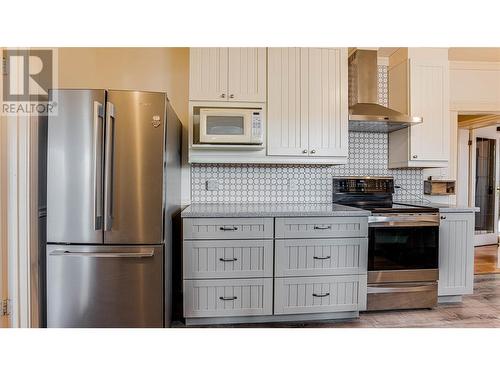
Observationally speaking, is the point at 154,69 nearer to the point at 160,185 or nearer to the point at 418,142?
the point at 160,185

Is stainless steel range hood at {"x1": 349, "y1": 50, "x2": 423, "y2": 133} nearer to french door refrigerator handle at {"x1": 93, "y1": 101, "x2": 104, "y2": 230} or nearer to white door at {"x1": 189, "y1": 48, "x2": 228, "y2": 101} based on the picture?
white door at {"x1": 189, "y1": 48, "x2": 228, "y2": 101}

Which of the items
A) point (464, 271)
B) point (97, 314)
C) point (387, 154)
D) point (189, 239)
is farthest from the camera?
point (387, 154)

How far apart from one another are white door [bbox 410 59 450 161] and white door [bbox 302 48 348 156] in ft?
2.57

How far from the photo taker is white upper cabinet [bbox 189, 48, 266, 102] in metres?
2.38

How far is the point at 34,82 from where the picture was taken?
190cm

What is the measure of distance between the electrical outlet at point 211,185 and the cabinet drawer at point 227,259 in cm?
73

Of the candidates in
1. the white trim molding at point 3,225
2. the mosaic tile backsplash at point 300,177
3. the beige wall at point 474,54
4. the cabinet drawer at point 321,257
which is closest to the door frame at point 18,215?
the white trim molding at point 3,225

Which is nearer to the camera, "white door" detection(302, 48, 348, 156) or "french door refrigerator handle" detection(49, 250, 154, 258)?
"french door refrigerator handle" detection(49, 250, 154, 258)

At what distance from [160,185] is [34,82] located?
1.10m

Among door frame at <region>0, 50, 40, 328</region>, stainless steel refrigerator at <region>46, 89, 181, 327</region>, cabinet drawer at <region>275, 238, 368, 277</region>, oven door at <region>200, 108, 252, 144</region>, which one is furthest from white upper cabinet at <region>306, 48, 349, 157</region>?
door frame at <region>0, 50, 40, 328</region>

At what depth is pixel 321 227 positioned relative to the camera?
7.27 feet

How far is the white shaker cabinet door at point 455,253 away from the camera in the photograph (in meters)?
2.58
